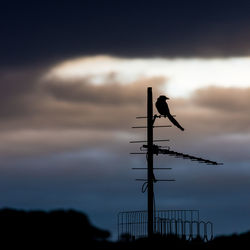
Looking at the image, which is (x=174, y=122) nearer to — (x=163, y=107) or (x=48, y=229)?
(x=163, y=107)

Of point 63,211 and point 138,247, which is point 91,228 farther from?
point 138,247

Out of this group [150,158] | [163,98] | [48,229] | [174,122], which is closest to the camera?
[48,229]

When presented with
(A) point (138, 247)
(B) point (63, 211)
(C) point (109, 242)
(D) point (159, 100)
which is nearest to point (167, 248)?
(A) point (138, 247)

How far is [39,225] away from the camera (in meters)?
28.8

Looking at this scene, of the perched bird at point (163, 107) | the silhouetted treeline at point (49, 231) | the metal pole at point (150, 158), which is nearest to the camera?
the silhouetted treeline at point (49, 231)

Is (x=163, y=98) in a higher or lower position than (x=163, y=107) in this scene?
higher

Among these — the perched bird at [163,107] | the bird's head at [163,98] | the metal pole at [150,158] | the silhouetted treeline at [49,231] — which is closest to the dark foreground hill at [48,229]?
the silhouetted treeline at [49,231]

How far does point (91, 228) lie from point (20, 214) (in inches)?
98.2

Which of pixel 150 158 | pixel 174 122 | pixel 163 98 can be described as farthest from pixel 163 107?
pixel 150 158

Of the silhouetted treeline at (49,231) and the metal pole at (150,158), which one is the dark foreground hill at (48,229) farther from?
the metal pole at (150,158)

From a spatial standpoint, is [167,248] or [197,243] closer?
[167,248]

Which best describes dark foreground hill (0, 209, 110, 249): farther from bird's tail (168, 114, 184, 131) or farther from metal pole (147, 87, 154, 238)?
bird's tail (168, 114, 184, 131)

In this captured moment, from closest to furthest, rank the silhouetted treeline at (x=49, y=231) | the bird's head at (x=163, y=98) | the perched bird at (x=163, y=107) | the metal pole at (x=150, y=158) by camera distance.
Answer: the silhouetted treeline at (x=49, y=231) → the metal pole at (x=150, y=158) → the perched bird at (x=163, y=107) → the bird's head at (x=163, y=98)

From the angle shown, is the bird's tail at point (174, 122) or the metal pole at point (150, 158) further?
the bird's tail at point (174, 122)
